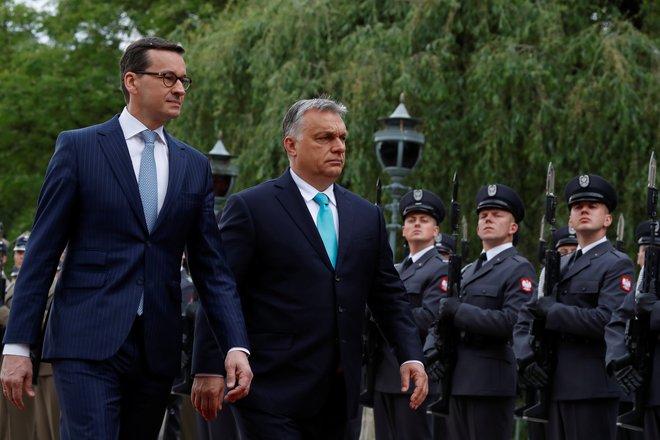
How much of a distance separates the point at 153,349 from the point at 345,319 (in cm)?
95

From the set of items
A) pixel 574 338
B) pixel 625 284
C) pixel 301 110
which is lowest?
pixel 574 338

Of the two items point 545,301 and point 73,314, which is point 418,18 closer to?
point 545,301

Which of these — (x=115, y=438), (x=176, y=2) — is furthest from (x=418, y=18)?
(x=115, y=438)

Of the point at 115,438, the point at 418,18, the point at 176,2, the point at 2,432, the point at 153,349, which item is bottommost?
the point at 2,432

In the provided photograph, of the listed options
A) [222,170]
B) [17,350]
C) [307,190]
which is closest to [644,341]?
[307,190]

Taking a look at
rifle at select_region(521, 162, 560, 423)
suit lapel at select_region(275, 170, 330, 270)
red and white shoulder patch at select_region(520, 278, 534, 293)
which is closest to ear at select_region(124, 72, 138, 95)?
suit lapel at select_region(275, 170, 330, 270)

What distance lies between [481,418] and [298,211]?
3.75m

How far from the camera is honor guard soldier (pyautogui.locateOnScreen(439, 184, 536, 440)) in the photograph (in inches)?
368

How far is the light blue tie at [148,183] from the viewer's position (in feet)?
18.4

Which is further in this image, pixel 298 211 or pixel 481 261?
pixel 481 261

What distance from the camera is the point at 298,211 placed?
621 cm

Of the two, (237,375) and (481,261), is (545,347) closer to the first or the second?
(481,261)

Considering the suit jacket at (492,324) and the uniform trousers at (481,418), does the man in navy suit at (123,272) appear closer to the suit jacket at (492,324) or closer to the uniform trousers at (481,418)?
the suit jacket at (492,324)

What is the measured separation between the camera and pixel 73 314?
5465 millimetres
